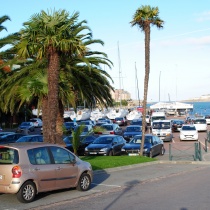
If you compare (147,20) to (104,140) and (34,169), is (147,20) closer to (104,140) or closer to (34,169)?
(104,140)

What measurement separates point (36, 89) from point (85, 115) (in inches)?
2261

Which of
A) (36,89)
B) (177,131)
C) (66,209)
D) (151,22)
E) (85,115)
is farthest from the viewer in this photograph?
(85,115)

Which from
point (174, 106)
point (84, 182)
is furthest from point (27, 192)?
point (174, 106)

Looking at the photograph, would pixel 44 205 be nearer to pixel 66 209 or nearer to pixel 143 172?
pixel 66 209

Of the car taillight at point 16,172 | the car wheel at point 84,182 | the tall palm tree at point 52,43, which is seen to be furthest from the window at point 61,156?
the tall palm tree at point 52,43

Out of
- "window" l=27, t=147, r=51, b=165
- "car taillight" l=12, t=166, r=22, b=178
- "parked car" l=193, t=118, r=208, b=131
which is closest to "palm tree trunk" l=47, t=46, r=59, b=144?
"window" l=27, t=147, r=51, b=165

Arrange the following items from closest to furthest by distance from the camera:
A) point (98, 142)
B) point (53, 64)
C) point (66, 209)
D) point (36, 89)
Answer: point (66, 209) → point (53, 64) → point (36, 89) → point (98, 142)

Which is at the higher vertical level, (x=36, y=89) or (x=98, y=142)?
(x=36, y=89)

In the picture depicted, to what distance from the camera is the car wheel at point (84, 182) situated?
43.4ft

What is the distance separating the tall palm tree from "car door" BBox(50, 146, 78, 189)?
562 centimetres

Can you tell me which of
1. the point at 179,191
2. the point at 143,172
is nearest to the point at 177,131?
the point at 143,172

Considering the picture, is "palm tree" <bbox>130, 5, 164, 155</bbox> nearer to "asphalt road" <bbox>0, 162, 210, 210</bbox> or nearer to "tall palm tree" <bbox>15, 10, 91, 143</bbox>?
"tall palm tree" <bbox>15, 10, 91, 143</bbox>

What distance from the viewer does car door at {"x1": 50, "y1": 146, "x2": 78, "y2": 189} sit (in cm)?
1227

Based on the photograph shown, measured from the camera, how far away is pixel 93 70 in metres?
28.3
